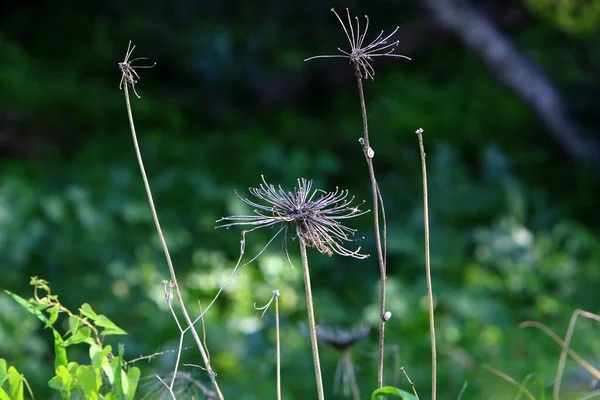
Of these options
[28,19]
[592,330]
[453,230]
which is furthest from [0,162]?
[592,330]

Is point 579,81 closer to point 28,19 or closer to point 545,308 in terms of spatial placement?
point 545,308

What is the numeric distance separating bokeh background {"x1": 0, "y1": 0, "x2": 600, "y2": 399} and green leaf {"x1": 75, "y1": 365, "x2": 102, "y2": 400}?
0.22 meters

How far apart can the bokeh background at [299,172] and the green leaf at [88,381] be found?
0.22 m

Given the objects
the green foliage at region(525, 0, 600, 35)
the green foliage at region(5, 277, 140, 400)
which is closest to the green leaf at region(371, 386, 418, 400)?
the green foliage at region(5, 277, 140, 400)

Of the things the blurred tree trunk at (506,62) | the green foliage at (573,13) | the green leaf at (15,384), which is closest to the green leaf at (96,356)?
the green leaf at (15,384)

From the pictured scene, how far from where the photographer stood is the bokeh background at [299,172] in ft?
11.8

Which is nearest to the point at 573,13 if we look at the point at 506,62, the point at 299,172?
the point at 506,62

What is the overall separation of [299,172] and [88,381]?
13.4ft

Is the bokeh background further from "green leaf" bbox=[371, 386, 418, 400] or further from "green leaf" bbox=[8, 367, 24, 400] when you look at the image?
"green leaf" bbox=[371, 386, 418, 400]

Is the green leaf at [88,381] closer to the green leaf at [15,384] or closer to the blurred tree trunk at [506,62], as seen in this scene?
the green leaf at [15,384]

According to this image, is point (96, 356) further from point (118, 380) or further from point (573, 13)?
point (573, 13)

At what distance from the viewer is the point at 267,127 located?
23.2 feet

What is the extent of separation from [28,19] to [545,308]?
673cm

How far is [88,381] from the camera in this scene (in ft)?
3.66
